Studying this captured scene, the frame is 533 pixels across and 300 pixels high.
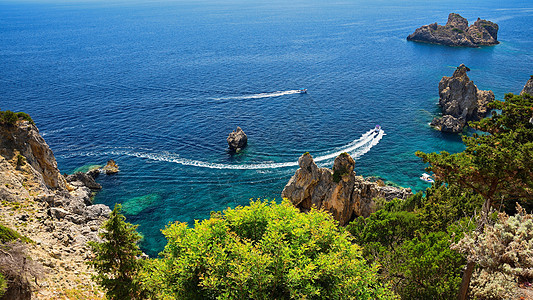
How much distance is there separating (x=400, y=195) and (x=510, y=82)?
290ft

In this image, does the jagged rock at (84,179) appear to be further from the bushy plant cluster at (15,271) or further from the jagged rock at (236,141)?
the bushy plant cluster at (15,271)

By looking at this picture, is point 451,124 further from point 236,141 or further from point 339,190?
point 236,141

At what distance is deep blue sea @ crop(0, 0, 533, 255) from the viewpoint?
2584 inches

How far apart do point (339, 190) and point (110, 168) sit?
4556 cm

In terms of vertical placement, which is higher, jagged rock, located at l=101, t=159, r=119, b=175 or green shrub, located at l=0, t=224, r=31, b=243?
green shrub, located at l=0, t=224, r=31, b=243

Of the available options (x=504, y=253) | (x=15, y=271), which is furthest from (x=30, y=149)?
(x=504, y=253)

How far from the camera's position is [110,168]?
6875cm

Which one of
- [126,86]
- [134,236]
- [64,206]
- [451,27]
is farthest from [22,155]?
[451,27]

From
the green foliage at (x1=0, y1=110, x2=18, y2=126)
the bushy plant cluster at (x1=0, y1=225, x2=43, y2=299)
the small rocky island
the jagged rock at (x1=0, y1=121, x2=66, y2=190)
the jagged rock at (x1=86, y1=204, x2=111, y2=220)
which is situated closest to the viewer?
the bushy plant cluster at (x1=0, y1=225, x2=43, y2=299)

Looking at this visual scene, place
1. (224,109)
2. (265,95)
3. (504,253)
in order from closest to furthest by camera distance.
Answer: (504,253), (224,109), (265,95)

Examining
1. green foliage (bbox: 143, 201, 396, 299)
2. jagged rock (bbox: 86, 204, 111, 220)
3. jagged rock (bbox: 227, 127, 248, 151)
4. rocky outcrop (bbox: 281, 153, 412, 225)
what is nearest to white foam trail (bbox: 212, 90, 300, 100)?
jagged rock (bbox: 227, 127, 248, 151)

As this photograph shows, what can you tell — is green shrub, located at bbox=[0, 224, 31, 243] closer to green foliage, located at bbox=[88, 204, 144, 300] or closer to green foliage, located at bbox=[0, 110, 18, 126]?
green foliage, located at bbox=[88, 204, 144, 300]

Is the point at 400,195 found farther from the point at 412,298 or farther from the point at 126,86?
the point at 126,86

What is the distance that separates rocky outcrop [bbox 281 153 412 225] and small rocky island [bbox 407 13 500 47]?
157m
